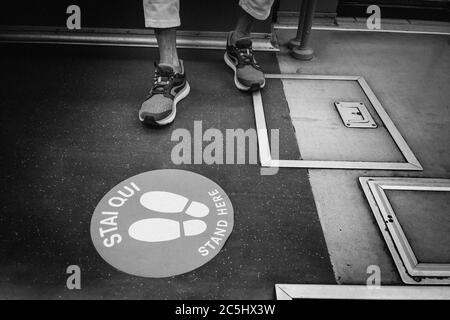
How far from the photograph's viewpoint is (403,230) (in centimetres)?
120

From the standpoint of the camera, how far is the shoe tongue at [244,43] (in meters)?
1.91

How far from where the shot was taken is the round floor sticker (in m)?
1.08

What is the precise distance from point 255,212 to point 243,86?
81 cm

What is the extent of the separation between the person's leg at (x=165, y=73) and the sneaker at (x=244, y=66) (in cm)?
28

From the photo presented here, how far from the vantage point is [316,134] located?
1588 mm

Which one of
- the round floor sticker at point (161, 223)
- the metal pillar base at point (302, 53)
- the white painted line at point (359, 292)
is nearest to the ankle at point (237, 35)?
the metal pillar base at point (302, 53)

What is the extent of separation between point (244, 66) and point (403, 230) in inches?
43.4

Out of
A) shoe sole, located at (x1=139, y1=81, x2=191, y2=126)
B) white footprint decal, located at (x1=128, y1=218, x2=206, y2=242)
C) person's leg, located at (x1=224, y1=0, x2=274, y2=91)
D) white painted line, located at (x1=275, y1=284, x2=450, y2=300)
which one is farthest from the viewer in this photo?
person's leg, located at (x1=224, y1=0, x2=274, y2=91)

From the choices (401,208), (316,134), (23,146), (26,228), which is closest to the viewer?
(26,228)

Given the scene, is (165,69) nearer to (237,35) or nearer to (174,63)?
(174,63)

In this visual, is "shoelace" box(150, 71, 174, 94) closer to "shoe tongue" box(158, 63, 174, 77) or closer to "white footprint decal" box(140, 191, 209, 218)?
"shoe tongue" box(158, 63, 174, 77)

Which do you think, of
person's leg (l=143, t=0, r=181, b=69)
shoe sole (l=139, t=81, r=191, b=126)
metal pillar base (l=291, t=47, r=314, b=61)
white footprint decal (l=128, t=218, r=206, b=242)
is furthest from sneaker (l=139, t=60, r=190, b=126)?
metal pillar base (l=291, t=47, r=314, b=61)
